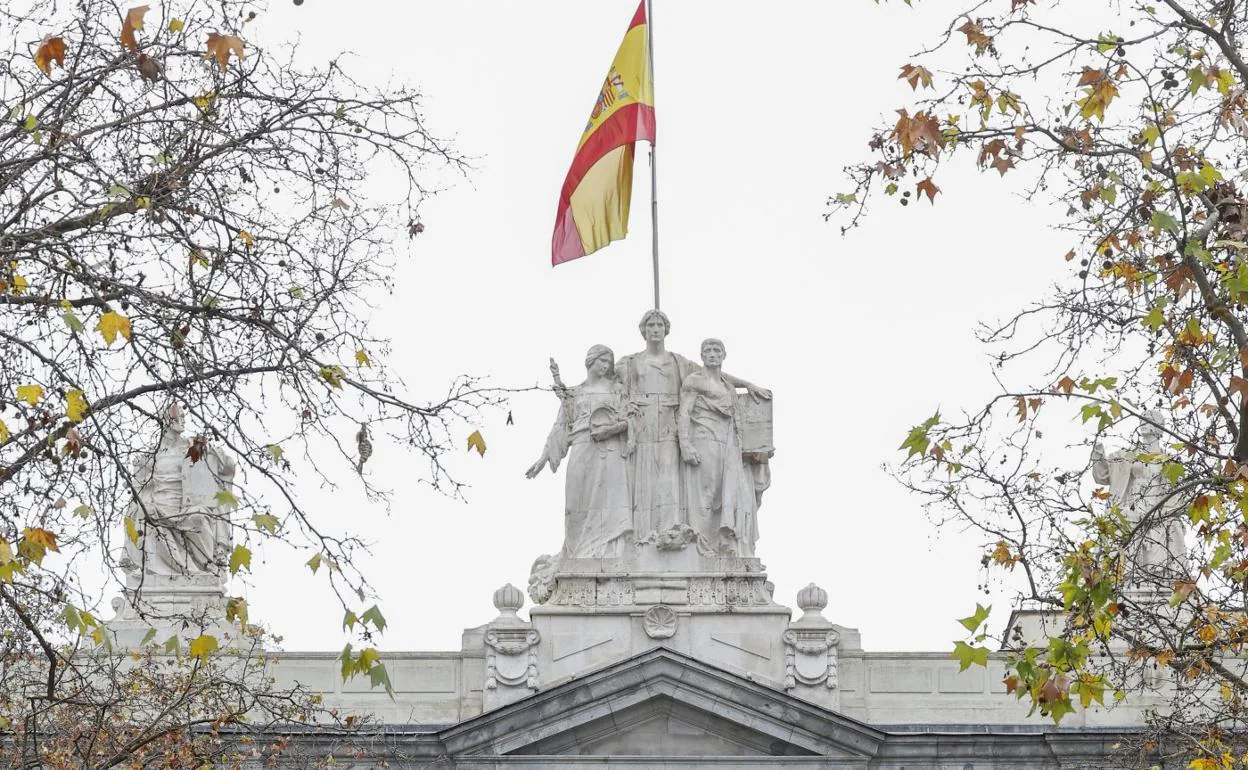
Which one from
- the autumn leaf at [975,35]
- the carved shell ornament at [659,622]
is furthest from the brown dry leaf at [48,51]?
the carved shell ornament at [659,622]

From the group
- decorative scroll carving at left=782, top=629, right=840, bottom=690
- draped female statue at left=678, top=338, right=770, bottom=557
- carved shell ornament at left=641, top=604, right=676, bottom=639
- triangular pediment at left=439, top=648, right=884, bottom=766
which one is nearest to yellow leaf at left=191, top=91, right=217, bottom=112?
triangular pediment at left=439, top=648, right=884, bottom=766

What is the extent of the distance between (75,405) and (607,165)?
63.5 feet

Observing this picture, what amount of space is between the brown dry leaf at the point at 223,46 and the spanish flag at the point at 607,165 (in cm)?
1852

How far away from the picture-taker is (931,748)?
32812mm

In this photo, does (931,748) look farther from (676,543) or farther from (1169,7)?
(1169,7)

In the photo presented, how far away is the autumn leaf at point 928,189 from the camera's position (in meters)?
19.5

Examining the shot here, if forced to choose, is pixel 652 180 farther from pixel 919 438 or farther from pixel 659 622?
pixel 919 438

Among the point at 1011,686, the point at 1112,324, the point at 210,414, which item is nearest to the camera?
the point at 210,414

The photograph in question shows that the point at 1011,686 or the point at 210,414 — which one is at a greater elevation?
the point at 210,414

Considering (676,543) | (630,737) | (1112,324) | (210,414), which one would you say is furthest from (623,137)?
(210,414)

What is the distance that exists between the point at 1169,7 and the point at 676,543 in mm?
14726

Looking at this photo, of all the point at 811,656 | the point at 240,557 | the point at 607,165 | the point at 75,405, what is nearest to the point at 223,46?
the point at 75,405

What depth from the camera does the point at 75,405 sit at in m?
16.5

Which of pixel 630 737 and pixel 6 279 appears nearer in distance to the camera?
pixel 6 279
